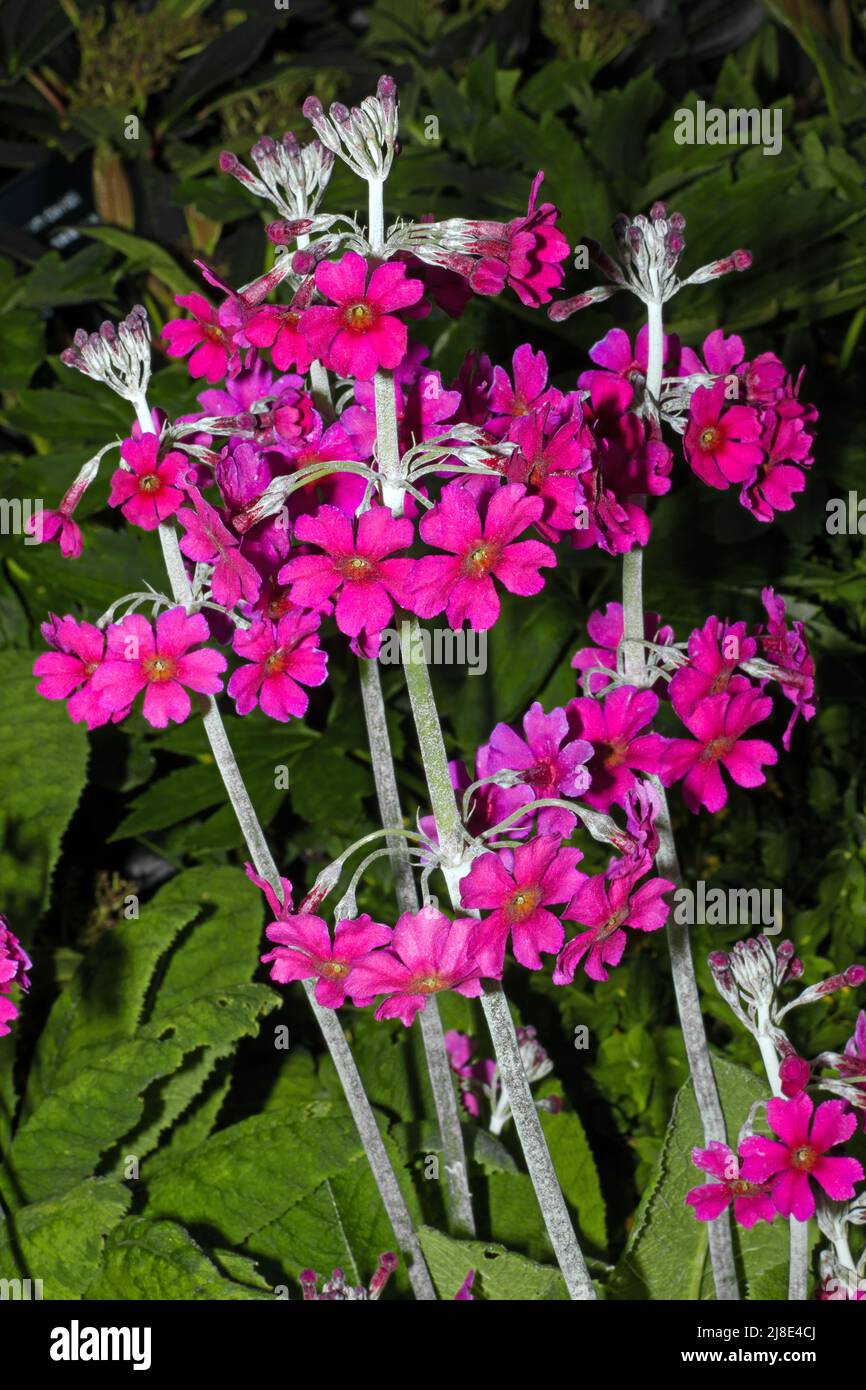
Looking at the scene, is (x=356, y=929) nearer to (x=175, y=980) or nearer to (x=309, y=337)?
(x=309, y=337)

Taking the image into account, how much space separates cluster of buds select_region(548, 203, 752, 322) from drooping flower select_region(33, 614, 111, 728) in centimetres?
37

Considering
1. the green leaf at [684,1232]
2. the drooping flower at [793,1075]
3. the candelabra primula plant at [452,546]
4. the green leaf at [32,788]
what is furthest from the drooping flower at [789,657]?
the green leaf at [32,788]

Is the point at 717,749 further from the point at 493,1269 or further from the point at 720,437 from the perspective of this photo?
the point at 493,1269

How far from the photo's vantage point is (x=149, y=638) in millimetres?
Answer: 898

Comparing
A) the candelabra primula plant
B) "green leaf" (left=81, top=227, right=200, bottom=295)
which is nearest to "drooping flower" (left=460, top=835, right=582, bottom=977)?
the candelabra primula plant

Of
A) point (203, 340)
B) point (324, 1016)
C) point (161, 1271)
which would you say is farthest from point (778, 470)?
point (161, 1271)

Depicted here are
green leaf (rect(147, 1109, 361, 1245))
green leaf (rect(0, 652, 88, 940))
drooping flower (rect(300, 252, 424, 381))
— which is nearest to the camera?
drooping flower (rect(300, 252, 424, 381))

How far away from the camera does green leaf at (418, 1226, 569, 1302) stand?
1.14 m

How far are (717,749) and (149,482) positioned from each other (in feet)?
1.34

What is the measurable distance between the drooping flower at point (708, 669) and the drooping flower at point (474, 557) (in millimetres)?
191

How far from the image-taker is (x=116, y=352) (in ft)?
3.10

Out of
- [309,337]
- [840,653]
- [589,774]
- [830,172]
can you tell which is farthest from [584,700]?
[830,172]

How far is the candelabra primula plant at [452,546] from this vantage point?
79 centimetres

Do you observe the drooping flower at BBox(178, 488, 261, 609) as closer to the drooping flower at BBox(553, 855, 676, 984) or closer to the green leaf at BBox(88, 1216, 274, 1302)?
the drooping flower at BBox(553, 855, 676, 984)
